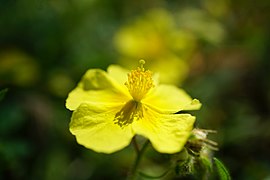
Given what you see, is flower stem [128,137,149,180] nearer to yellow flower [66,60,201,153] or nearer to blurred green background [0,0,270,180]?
yellow flower [66,60,201,153]

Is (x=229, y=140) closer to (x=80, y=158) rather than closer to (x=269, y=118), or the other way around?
(x=269, y=118)

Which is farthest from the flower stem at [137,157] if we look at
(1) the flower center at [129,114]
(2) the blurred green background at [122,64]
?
(2) the blurred green background at [122,64]

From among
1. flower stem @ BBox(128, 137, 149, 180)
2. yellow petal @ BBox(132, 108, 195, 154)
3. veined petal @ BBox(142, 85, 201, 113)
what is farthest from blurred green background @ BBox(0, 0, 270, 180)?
yellow petal @ BBox(132, 108, 195, 154)

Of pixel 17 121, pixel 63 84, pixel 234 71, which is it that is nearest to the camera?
pixel 17 121

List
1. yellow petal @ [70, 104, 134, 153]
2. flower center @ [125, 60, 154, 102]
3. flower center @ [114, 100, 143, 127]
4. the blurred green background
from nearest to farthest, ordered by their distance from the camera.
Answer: yellow petal @ [70, 104, 134, 153], flower center @ [114, 100, 143, 127], flower center @ [125, 60, 154, 102], the blurred green background

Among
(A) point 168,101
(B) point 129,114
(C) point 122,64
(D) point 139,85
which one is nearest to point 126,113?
(B) point 129,114

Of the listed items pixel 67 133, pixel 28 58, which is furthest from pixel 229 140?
pixel 28 58
